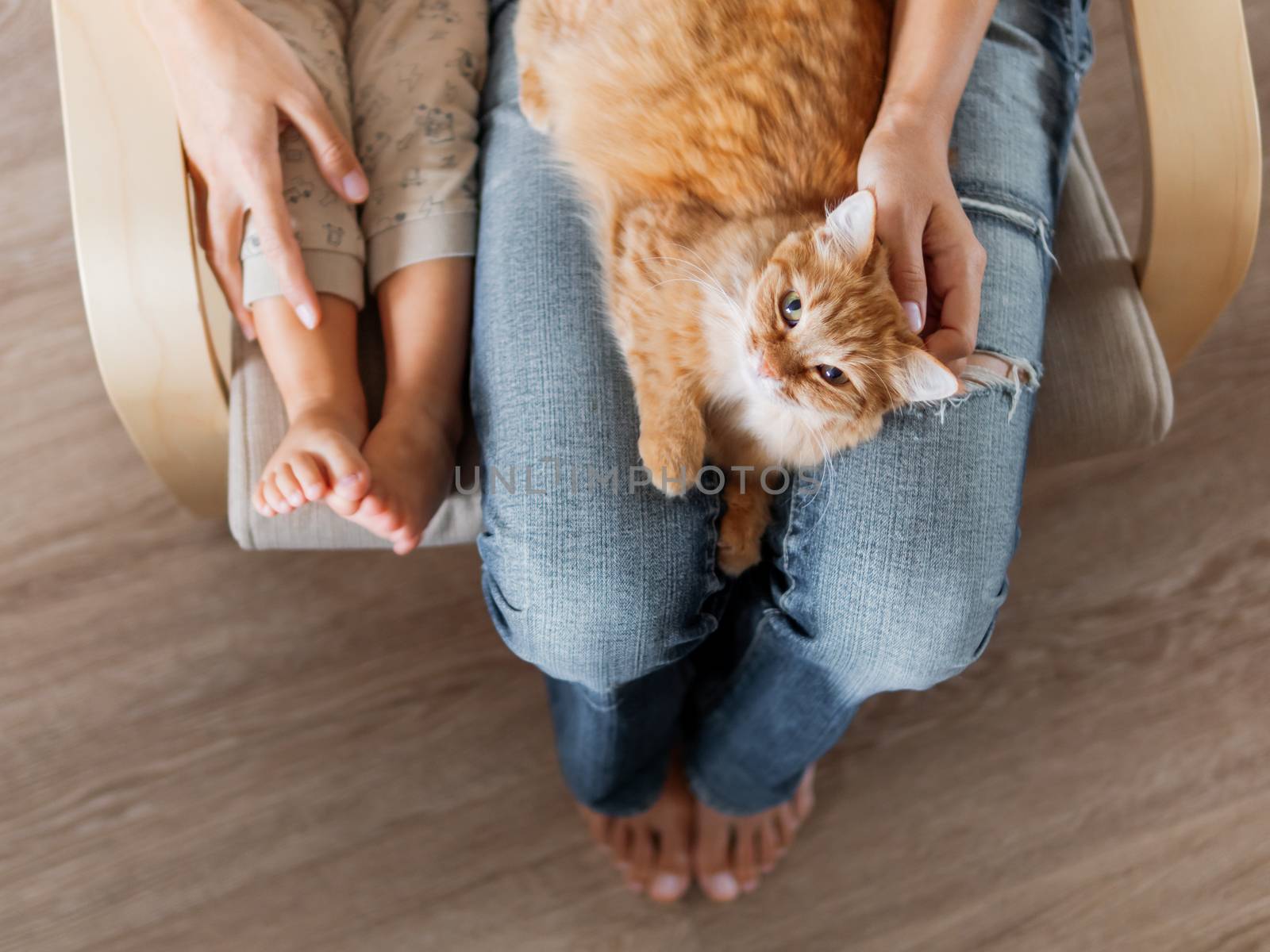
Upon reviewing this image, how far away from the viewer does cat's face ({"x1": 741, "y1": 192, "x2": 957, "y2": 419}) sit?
33.3 inches

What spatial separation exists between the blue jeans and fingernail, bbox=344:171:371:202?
14 cm

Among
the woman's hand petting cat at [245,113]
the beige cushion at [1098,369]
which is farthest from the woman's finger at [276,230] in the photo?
the beige cushion at [1098,369]

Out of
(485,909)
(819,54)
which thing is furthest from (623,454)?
(485,909)

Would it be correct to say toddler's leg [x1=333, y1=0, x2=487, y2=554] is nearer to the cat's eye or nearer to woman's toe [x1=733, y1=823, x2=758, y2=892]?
the cat's eye

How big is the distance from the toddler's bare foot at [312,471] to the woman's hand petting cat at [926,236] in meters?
0.57

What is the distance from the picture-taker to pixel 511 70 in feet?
3.58

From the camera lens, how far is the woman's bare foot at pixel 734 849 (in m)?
1.33

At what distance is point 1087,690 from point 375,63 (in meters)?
1.44

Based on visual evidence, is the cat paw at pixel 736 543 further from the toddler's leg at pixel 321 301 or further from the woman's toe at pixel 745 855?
the woman's toe at pixel 745 855

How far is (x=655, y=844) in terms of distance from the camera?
1347mm

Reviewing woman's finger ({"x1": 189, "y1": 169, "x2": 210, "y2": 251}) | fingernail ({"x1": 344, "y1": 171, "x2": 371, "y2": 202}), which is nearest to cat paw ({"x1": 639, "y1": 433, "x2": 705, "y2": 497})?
fingernail ({"x1": 344, "y1": 171, "x2": 371, "y2": 202})

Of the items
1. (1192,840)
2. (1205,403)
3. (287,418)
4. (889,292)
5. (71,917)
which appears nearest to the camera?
(889,292)

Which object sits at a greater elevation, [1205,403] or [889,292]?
[889,292]

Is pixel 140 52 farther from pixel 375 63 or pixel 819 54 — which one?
pixel 819 54
